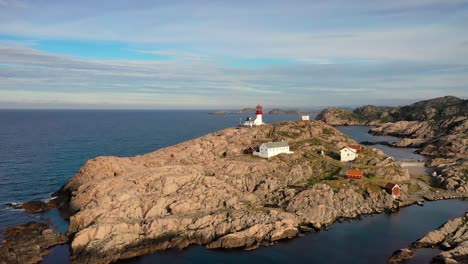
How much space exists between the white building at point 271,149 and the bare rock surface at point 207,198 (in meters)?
2.22

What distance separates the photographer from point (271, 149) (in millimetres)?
85188

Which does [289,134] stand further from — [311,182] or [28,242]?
[28,242]

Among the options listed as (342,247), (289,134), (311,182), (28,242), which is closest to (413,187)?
(311,182)

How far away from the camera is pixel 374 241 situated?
58.2 m

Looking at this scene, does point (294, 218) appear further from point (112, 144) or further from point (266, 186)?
point (112, 144)

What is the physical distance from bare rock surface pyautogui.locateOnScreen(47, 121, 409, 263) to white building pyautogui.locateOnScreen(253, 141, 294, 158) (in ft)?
7.27

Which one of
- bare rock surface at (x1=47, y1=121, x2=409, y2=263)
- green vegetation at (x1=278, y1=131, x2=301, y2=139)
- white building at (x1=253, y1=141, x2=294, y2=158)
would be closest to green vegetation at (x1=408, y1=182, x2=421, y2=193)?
bare rock surface at (x1=47, y1=121, x2=409, y2=263)

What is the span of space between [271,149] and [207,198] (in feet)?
82.2

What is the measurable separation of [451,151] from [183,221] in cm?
11088

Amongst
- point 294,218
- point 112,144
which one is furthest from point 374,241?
point 112,144

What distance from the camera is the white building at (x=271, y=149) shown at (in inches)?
3339

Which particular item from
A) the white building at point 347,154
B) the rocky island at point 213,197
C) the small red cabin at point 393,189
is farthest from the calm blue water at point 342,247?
the white building at point 347,154

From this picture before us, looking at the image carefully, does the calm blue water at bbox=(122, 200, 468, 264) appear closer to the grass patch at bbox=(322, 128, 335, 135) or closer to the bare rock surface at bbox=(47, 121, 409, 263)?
the bare rock surface at bbox=(47, 121, 409, 263)

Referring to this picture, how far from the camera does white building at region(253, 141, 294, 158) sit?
3339 inches
